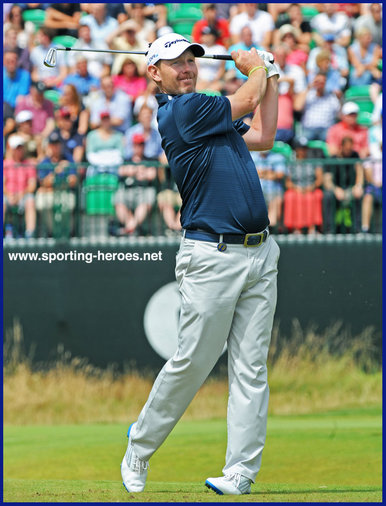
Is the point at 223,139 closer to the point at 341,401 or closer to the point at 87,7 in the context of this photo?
the point at 341,401

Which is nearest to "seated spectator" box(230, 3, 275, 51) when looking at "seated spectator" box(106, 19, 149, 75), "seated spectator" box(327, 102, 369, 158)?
"seated spectator" box(106, 19, 149, 75)

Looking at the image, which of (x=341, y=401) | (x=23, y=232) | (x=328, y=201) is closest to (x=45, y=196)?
(x=23, y=232)

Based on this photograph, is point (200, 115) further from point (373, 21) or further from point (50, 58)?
point (373, 21)

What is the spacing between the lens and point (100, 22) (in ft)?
41.6

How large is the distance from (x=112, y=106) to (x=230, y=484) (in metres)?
7.42

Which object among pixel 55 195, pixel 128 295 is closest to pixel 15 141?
pixel 55 195

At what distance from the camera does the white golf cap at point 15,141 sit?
11078 millimetres

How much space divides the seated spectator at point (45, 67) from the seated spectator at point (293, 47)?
2750mm

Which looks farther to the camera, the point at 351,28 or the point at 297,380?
the point at 351,28

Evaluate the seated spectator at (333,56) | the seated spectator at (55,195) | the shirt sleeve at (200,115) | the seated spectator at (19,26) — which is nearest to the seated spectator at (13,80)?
the seated spectator at (19,26)

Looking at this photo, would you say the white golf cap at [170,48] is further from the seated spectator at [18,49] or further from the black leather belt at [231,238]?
the seated spectator at [18,49]

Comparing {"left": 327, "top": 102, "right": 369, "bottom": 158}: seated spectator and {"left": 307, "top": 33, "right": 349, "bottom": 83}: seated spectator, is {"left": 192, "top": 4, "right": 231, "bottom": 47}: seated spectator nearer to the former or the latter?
{"left": 307, "top": 33, "right": 349, "bottom": 83}: seated spectator

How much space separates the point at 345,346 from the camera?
10.7 m

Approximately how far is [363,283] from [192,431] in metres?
2.94
